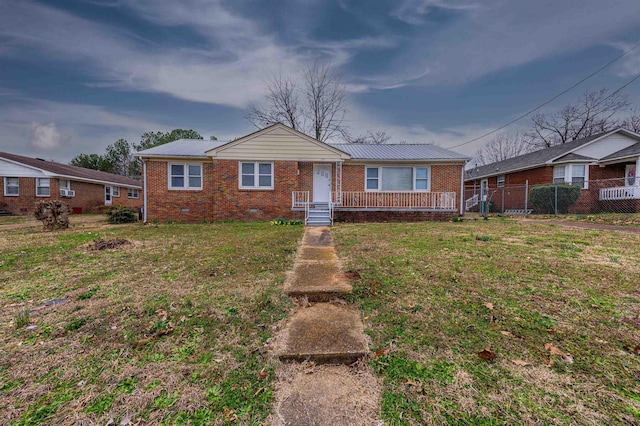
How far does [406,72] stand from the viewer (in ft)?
51.5

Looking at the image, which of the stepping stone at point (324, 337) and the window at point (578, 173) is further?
the window at point (578, 173)

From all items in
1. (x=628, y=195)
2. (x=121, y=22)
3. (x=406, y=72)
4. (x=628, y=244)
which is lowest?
(x=628, y=244)

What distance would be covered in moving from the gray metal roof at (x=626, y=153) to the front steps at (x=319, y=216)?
1703 cm

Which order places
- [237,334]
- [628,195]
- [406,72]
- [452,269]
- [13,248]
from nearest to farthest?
[237,334] → [452,269] → [13,248] → [628,195] → [406,72]

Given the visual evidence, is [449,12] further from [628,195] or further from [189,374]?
[189,374]

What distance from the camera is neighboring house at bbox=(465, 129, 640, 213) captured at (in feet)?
45.4

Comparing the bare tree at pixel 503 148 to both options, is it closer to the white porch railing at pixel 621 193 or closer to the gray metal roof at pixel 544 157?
the gray metal roof at pixel 544 157

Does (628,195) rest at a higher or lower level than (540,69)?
lower

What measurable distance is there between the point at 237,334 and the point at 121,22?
13282mm

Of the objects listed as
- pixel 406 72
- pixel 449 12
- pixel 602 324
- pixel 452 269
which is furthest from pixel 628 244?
pixel 406 72

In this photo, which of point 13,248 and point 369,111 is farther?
point 369,111

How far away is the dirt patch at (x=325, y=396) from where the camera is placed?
1.37 metres

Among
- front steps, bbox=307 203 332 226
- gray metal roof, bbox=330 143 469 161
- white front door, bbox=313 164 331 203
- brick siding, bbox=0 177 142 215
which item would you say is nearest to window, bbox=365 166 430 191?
gray metal roof, bbox=330 143 469 161

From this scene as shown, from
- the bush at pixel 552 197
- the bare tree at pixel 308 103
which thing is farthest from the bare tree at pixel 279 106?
the bush at pixel 552 197
